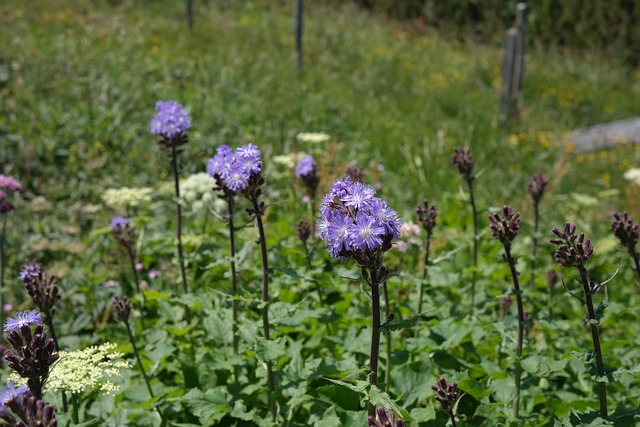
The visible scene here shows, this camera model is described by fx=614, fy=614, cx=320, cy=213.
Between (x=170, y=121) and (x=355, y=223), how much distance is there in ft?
5.48

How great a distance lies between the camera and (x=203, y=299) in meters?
2.93

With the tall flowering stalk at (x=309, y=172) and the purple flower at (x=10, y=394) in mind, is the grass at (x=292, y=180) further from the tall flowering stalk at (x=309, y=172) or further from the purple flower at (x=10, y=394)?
the purple flower at (x=10, y=394)

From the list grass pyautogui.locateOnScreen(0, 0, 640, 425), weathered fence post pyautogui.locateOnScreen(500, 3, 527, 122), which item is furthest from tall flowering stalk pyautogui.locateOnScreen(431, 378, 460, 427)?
weathered fence post pyautogui.locateOnScreen(500, 3, 527, 122)

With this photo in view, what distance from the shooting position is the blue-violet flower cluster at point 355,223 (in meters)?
1.70

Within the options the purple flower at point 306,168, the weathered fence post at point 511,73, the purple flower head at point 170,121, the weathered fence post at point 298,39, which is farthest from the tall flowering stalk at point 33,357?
the weathered fence post at point 511,73

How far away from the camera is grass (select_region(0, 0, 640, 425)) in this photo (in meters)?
2.89

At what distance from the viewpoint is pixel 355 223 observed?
1.73 metres

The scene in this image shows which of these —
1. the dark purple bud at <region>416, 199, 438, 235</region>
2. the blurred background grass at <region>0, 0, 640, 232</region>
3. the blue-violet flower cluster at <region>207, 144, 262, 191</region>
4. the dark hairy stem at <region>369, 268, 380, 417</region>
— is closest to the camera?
the dark hairy stem at <region>369, 268, 380, 417</region>

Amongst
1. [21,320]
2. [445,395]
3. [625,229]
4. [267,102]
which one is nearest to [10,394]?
[21,320]

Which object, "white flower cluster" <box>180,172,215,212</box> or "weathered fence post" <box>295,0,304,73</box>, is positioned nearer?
"white flower cluster" <box>180,172,215,212</box>

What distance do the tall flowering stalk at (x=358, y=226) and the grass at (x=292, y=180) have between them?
0.77 metres

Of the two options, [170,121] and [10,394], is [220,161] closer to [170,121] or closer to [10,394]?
[170,121]

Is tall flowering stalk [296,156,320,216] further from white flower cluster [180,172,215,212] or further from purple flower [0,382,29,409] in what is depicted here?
purple flower [0,382,29,409]

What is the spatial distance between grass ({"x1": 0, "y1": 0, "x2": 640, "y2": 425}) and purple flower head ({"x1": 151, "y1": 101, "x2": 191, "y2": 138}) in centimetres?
22
